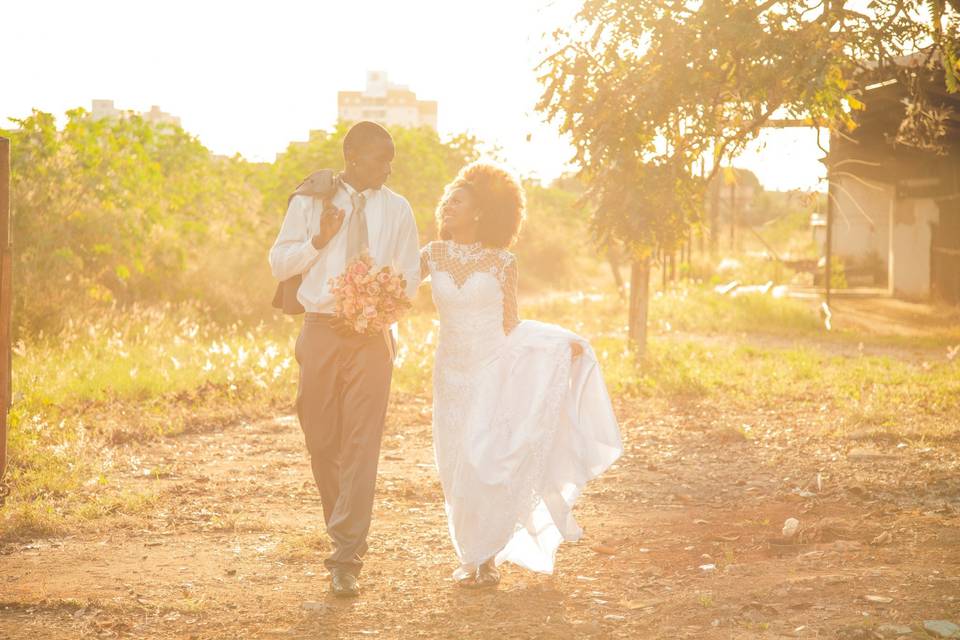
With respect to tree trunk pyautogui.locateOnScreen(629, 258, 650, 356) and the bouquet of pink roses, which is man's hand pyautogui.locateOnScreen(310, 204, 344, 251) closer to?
the bouquet of pink roses

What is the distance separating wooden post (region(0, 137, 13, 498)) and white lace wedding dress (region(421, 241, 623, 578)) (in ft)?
10.3

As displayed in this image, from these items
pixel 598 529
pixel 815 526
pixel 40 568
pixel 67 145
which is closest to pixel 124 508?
pixel 40 568

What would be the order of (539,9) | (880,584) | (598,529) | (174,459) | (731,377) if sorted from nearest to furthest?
(880,584), (598,529), (174,459), (539,9), (731,377)

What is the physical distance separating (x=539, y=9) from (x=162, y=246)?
1356 cm

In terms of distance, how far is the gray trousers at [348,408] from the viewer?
A: 223 inches

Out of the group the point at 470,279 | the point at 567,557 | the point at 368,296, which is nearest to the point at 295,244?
the point at 368,296

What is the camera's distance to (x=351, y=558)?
5.66 metres

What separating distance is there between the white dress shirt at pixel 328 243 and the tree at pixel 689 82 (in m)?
4.62

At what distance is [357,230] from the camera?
5.77 m

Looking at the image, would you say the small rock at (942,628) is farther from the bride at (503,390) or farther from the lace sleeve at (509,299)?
the lace sleeve at (509,299)

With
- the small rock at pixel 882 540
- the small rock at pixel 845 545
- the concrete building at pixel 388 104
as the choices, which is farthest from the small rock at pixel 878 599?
the concrete building at pixel 388 104

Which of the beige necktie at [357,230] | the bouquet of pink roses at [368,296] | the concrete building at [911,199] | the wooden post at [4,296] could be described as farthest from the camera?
the concrete building at [911,199]

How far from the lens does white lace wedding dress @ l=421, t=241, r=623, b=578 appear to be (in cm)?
596

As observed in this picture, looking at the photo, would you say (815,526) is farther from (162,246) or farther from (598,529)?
(162,246)
